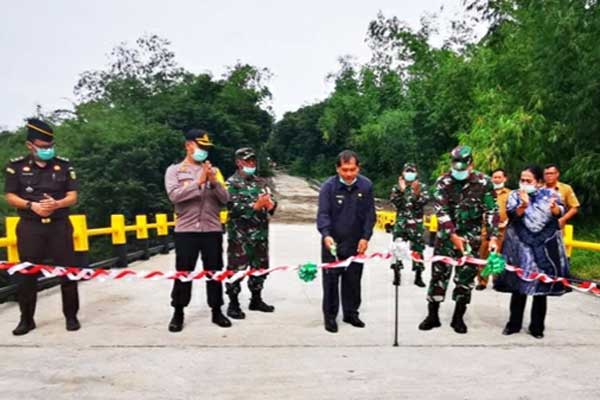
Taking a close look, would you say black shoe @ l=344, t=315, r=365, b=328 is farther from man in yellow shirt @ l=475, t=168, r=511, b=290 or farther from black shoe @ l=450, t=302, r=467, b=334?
man in yellow shirt @ l=475, t=168, r=511, b=290

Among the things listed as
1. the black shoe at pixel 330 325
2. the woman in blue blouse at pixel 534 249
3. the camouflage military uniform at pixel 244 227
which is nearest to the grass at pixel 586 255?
the woman in blue blouse at pixel 534 249

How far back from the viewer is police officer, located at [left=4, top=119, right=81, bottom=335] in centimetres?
497

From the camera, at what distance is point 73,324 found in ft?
16.9

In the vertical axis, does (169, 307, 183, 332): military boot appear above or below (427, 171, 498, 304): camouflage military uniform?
below

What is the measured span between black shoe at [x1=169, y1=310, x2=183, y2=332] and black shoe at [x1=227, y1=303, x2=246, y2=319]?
652 mm

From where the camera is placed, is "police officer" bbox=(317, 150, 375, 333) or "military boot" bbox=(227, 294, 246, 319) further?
"military boot" bbox=(227, 294, 246, 319)

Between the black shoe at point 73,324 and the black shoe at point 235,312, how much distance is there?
1.44 m

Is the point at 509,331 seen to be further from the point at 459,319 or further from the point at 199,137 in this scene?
the point at 199,137

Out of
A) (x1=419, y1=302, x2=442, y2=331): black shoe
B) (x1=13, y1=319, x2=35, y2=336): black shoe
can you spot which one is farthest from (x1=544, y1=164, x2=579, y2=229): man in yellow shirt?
(x1=13, y1=319, x2=35, y2=336): black shoe

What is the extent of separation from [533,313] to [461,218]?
41.3 inches

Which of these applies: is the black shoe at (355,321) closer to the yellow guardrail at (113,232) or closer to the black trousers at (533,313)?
the black trousers at (533,313)

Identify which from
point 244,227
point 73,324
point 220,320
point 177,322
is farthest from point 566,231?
point 73,324

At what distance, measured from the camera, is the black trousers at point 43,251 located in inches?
197

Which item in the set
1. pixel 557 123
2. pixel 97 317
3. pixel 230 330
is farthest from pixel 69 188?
pixel 557 123
